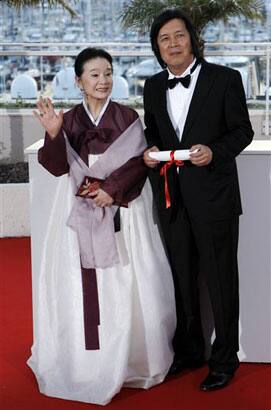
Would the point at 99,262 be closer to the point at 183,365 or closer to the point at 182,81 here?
the point at 183,365

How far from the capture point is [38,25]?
12492 millimetres

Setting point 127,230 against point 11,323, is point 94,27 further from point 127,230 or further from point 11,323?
point 127,230

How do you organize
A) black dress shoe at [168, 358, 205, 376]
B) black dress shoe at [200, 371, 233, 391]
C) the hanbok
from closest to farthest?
the hanbok
black dress shoe at [200, 371, 233, 391]
black dress shoe at [168, 358, 205, 376]

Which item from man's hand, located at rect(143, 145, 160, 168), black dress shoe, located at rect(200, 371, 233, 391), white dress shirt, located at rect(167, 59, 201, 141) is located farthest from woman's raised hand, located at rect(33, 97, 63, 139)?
black dress shoe, located at rect(200, 371, 233, 391)

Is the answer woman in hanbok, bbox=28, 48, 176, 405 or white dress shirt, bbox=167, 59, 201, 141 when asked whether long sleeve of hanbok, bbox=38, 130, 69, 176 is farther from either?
white dress shirt, bbox=167, 59, 201, 141

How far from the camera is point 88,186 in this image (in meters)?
3.42

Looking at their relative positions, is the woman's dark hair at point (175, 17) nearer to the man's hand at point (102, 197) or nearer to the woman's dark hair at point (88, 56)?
the woman's dark hair at point (88, 56)

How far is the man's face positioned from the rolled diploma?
1.22 ft

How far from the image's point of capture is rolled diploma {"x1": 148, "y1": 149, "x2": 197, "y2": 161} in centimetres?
330

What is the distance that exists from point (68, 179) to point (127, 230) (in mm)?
318

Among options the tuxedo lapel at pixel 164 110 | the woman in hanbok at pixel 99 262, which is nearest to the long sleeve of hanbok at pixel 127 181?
the woman in hanbok at pixel 99 262

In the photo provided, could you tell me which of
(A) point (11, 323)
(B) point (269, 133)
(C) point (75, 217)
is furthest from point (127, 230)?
(B) point (269, 133)

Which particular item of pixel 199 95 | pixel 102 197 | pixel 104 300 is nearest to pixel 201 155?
pixel 199 95

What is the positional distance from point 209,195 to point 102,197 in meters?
0.43
